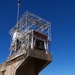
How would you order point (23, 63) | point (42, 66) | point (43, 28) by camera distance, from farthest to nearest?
1. point (43, 28)
2. point (42, 66)
3. point (23, 63)

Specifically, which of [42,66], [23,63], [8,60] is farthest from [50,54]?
[8,60]

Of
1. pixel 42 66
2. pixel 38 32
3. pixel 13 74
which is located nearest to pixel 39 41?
pixel 38 32

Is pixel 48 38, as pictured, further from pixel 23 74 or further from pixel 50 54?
pixel 23 74

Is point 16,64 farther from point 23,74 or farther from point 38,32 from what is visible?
point 38,32

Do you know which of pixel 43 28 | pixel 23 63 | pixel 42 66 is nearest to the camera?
pixel 23 63

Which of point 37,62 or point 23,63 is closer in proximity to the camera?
point 23,63

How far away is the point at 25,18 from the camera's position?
128 ft

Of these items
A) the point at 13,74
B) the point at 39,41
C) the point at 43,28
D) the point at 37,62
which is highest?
the point at 43,28

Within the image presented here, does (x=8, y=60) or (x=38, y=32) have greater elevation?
(x=38, y=32)

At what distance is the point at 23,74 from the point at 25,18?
34.7 ft

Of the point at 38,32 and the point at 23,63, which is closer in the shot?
the point at 23,63

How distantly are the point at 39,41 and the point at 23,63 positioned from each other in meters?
5.83

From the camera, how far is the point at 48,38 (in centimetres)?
3950

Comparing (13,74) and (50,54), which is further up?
(50,54)
